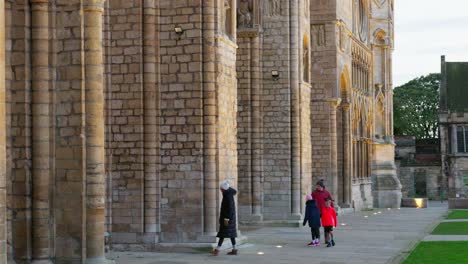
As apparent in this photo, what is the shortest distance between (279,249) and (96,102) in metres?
7.59

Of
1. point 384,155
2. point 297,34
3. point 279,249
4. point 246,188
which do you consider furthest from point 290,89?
point 384,155

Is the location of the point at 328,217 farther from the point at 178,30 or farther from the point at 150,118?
the point at 178,30

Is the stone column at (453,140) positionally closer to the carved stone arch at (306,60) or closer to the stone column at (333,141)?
the stone column at (333,141)

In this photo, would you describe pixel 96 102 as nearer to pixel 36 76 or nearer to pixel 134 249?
pixel 36 76

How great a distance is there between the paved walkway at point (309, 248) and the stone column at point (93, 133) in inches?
111

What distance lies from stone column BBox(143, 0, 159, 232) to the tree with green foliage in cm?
7622

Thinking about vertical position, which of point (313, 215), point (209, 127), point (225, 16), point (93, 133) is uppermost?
point (225, 16)

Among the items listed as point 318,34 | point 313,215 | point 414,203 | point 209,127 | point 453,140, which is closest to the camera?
point 209,127

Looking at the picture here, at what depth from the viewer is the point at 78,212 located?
15.8 m

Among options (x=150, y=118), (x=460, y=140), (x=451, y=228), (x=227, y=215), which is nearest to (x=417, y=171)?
(x=460, y=140)

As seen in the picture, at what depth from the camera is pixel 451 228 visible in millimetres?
30000

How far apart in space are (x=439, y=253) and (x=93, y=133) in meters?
8.68

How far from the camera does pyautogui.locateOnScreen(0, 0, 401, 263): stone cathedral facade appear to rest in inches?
619

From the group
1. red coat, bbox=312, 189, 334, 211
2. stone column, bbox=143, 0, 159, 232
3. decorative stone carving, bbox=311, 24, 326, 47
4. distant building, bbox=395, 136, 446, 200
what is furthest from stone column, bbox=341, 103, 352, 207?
distant building, bbox=395, 136, 446, 200
